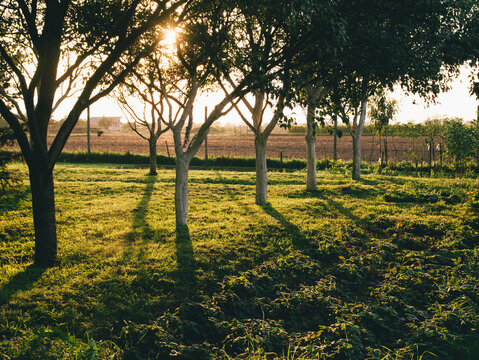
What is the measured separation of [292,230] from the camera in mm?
9453

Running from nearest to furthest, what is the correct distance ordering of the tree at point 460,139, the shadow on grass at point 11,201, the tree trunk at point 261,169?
the shadow on grass at point 11,201 → the tree trunk at point 261,169 → the tree at point 460,139

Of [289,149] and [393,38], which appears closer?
[393,38]

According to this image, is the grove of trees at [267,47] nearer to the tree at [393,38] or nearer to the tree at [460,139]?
the tree at [393,38]

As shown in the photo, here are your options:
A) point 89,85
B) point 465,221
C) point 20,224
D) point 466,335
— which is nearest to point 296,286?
point 466,335

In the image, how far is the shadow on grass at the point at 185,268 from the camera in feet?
19.7

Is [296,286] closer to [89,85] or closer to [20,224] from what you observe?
[89,85]

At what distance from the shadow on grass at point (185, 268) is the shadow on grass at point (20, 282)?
2.48m

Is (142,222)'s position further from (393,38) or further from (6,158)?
(393,38)

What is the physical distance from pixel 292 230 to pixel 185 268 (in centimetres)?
356

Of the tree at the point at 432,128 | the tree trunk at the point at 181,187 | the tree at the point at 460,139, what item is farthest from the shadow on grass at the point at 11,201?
the tree at the point at 432,128

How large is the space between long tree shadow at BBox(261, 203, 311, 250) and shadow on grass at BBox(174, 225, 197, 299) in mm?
2474

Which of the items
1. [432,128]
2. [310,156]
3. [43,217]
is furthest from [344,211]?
[432,128]

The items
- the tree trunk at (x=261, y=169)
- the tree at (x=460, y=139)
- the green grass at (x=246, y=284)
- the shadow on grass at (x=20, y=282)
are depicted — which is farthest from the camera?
the tree at (x=460, y=139)

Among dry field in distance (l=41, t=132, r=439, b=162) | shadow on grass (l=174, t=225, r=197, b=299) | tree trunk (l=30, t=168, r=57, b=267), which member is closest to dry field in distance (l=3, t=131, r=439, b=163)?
dry field in distance (l=41, t=132, r=439, b=162)
